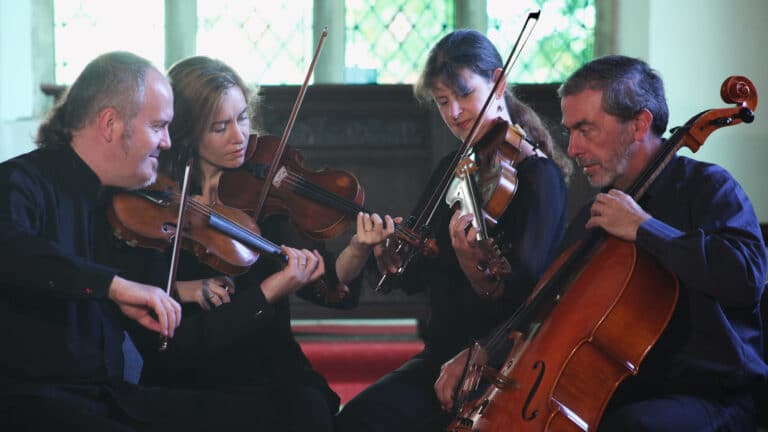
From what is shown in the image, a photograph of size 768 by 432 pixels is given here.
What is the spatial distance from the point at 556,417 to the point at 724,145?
9.74 feet

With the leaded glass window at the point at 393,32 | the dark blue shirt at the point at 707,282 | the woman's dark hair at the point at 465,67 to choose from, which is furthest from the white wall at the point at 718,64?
the dark blue shirt at the point at 707,282

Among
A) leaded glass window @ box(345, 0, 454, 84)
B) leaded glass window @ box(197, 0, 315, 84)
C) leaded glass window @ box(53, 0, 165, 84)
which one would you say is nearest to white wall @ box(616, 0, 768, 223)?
leaded glass window @ box(345, 0, 454, 84)

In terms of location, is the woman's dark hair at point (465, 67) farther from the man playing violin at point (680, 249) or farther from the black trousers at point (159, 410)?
the black trousers at point (159, 410)

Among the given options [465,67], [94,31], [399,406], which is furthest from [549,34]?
[399,406]

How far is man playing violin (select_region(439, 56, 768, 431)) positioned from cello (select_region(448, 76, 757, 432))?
0.06m

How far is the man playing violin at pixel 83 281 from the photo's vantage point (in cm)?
192

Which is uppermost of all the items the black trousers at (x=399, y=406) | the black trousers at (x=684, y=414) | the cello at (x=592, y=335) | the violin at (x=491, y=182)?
the violin at (x=491, y=182)

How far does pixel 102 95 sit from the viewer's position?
2.21 m

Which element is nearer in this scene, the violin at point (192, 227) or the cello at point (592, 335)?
the cello at point (592, 335)

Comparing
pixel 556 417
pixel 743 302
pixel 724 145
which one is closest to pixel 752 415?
pixel 743 302

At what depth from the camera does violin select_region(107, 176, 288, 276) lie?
7.30 ft

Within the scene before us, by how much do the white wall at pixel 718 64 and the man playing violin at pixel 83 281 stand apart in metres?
3.00

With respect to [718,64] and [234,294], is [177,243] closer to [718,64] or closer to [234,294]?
[234,294]

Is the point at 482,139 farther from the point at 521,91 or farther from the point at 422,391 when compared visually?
the point at 521,91
